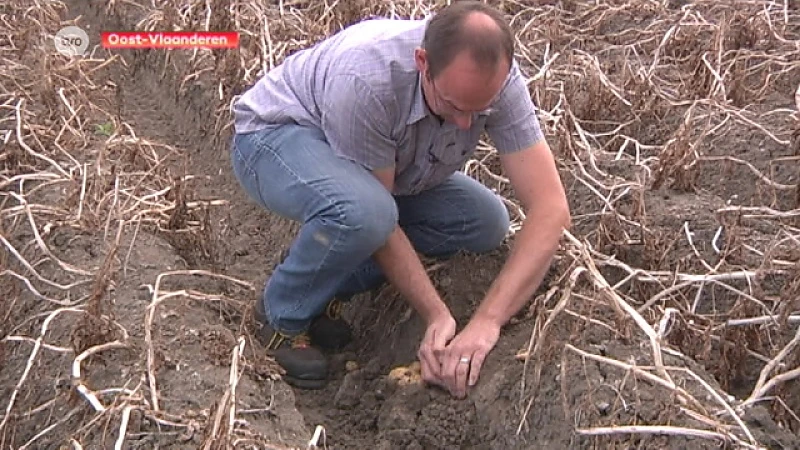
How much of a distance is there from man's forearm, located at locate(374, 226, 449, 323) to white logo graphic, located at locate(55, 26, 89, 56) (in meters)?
2.39

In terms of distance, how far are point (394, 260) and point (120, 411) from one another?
74cm

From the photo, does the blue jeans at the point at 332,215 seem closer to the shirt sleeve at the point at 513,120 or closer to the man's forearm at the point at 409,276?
the man's forearm at the point at 409,276

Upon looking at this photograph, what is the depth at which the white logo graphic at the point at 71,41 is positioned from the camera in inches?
186

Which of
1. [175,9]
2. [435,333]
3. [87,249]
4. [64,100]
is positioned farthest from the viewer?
[175,9]

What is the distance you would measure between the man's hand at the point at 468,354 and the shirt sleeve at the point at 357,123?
44cm

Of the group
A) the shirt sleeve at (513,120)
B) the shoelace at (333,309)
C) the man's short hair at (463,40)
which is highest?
the man's short hair at (463,40)

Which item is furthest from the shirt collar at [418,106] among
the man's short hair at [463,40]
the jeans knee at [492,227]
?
the jeans knee at [492,227]

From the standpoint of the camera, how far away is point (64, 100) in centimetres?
401

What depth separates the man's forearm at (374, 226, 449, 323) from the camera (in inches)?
106

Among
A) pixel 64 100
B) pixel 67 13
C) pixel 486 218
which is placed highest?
A: pixel 486 218

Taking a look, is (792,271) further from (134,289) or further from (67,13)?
(67,13)

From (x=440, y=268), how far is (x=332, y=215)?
1.74 feet

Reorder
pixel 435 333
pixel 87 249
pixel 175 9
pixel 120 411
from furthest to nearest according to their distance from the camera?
pixel 175 9
pixel 87 249
pixel 435 333
pixel 120 411

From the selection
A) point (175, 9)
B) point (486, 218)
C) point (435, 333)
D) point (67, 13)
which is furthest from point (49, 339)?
point (67, 13)
